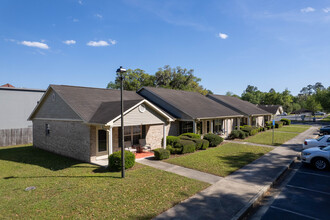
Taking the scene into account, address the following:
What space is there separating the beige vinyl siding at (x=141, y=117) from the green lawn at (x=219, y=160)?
10.5 feet

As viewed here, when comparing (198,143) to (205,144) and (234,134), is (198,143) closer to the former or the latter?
(205,144)

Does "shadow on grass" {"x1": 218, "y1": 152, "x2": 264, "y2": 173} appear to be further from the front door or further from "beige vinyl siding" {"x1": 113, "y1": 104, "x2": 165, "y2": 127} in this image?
the front door

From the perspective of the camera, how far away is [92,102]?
1499 cm

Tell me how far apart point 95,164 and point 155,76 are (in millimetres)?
40511

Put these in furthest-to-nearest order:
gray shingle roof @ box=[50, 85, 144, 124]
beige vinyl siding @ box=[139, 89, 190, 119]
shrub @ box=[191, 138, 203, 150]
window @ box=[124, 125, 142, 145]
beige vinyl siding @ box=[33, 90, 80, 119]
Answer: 1. beige vinyl siding @ box=[139, 89, 190, 119]
2. shrub @ box=[191, 138, 203, 150]
3. window @ box=[124, 125, 142, 145]
4. beige vinyl siding @ box=[33, 90, 80, 119]
5. gray shingle roof @ box=[50, 85, 144, 124]

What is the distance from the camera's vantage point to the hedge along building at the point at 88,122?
12438mm

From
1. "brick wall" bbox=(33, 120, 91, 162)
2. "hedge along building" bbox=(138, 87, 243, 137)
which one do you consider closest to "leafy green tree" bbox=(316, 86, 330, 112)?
"hedge along building" bbox=(138, 87, 243, 137)

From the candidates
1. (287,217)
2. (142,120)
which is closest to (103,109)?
(142,120)

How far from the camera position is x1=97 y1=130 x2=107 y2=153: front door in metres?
13.1

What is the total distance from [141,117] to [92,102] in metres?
4.54

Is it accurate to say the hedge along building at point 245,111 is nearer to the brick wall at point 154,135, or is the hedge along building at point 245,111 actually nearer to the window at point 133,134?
the brick wall at point 154,135

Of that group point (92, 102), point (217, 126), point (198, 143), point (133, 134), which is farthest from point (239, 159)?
point (92, 102)

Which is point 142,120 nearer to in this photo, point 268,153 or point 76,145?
point 76,145

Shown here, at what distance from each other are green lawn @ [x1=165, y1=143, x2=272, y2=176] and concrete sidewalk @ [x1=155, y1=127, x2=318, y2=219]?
2.24ft
